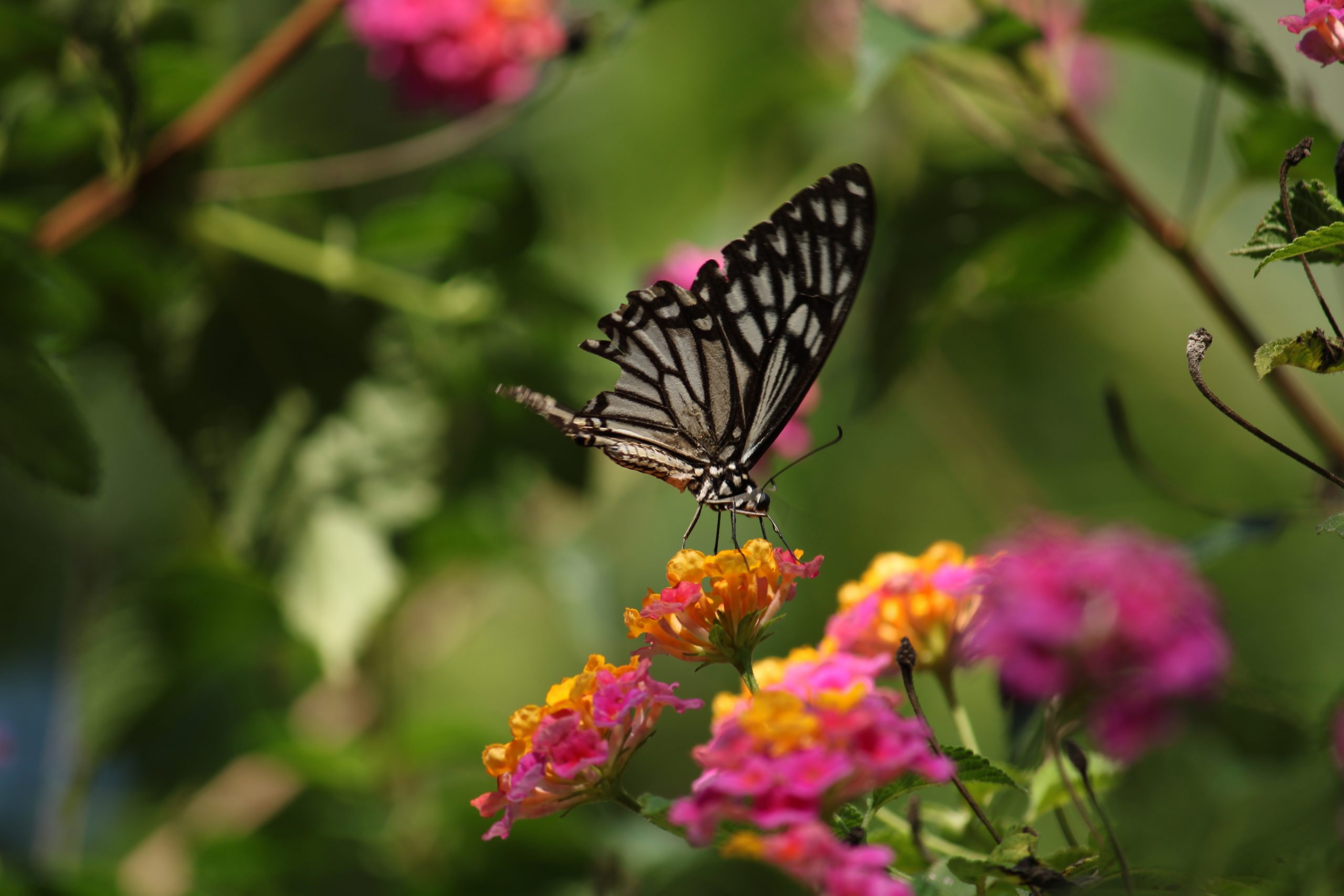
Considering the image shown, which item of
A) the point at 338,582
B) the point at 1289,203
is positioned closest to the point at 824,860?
the point at 1289,203

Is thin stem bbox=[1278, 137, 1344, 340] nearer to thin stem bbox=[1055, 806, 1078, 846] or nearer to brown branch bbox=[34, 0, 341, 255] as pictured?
thin stem bbox=[1055, 806, 1078, 846]

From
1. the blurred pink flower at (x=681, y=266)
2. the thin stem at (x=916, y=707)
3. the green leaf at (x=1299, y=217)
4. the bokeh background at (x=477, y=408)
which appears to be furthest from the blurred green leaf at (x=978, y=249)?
the thin stem at (x=916, y=707)

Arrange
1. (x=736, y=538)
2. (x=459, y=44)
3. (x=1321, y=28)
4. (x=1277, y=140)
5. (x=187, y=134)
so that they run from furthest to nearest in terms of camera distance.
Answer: (x=459, y=44) → (x=187, y=134) → (x=736, y=538) → (x=1277, y=140) → (x=1321, y=28)

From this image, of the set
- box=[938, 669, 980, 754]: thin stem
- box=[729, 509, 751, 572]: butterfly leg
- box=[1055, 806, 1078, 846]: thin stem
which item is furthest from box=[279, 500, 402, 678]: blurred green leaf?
box=[1055, 806, 1078, 846]: thin stem

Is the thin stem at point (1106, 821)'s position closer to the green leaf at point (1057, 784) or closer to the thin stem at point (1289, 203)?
the green leaf at point (1057, 784)

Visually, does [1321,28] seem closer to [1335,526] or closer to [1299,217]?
[1299,217]
